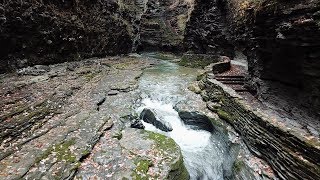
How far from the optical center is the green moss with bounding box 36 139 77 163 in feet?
30.1

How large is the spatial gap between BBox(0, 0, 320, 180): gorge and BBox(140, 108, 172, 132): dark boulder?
0.20 feet

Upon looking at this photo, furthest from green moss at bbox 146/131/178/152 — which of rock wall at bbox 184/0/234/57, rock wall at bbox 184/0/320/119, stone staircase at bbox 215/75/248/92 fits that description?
rock wall at bbox 184/0/234/57

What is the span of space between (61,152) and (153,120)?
6.04 m

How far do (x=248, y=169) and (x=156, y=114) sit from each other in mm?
6530

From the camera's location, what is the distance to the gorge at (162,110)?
29.5ft

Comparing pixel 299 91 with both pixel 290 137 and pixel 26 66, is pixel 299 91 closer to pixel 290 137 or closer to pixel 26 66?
pixel 290 137

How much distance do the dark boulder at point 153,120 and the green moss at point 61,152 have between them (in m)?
5.26

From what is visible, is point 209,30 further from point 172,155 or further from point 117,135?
point 172,155

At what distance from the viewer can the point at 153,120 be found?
14523mm

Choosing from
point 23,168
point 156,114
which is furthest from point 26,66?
point 23,168

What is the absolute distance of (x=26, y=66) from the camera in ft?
73.2

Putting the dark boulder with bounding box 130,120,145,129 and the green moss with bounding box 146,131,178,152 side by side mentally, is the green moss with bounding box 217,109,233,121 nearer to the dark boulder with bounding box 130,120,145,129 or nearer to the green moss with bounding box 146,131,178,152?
the green moss with bounding box 146,131,178,152

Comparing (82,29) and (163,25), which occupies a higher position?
(82,29)

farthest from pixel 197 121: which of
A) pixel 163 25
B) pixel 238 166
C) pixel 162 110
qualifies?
pixel 163 25
